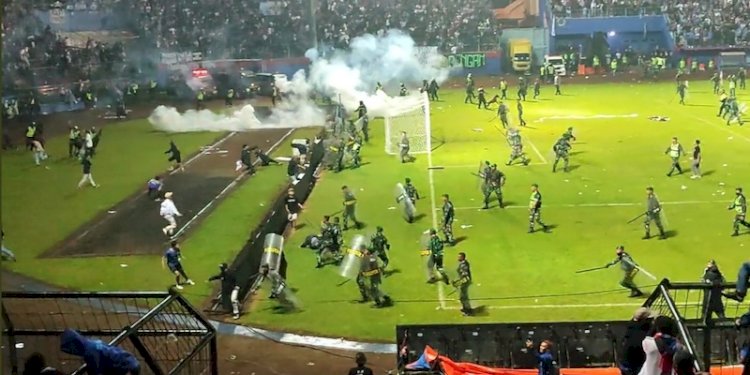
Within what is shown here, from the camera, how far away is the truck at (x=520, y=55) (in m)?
25.8

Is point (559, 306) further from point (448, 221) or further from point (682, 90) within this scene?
point (682, 90)

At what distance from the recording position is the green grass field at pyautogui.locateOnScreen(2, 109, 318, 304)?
63.6 ft

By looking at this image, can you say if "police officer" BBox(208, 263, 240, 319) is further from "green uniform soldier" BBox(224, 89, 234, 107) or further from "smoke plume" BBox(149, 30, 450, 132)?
"green uniform soldier" BBox(224, 89, 234, 107)

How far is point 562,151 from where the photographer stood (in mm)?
23922

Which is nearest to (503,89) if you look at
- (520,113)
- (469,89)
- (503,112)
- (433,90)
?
(503,112)

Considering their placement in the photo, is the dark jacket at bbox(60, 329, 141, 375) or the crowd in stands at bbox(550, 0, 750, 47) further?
the crowd in stands at bbox(550, 0, 750, 47)

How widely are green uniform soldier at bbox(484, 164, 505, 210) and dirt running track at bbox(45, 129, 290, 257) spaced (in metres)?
7.32

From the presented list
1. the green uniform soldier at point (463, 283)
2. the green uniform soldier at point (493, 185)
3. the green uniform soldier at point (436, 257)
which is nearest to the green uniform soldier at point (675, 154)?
the green uniform soldier at point (493, 185)

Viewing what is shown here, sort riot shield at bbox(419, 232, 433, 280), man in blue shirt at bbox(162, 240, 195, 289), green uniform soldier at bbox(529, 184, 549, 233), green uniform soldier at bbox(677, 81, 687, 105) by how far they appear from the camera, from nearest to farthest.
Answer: man in blue shirt at bbox(162, 240, 195, 289) → riot shield at bbox(419, 232, 433, 280) → green uniform soldier at bbox(529, 184, 549, 233) → green uniform soldier at bbox(677, 81, 687, 105)

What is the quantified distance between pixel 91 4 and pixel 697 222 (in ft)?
56.0

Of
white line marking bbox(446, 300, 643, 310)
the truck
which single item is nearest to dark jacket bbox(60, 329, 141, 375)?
white line marking bbox(446, 300, 643, 310)

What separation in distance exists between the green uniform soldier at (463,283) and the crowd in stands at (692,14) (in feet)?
37.3

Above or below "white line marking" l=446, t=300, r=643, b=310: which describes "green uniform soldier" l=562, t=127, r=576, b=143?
above

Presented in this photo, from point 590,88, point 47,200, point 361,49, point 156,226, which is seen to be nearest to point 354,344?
point 156,226
